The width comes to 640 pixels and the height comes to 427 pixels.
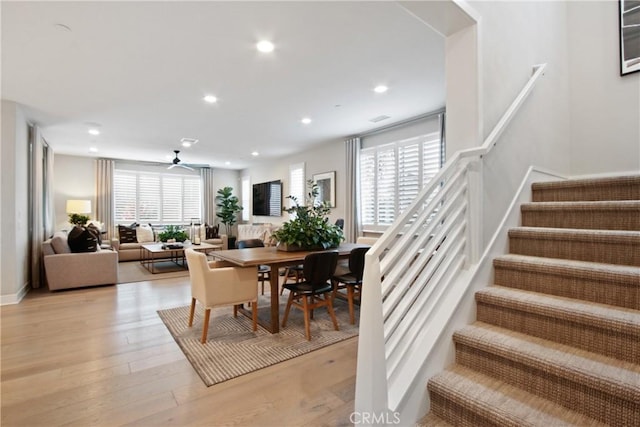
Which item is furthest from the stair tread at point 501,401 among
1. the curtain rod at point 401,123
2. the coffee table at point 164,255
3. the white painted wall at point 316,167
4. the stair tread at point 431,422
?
the coffee table at point 164,255

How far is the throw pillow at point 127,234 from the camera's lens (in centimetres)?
779

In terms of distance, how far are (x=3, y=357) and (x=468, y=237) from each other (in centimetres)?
374

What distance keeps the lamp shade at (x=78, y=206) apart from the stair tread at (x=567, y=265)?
338 inches

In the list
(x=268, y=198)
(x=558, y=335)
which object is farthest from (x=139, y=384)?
(x=268, y=198)

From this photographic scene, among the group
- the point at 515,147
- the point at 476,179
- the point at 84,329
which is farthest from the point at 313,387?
the point at 84,329

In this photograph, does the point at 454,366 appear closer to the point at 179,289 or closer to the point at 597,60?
the point at 597,60

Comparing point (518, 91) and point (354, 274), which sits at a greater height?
point (518, 91)

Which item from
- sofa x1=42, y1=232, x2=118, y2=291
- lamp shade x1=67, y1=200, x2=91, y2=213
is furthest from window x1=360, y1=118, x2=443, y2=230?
lamp shade x1=67, y1=200, x2=91, y2=213

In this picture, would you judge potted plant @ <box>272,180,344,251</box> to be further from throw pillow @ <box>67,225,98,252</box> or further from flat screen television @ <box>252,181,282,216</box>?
flat screen television @ <box>252,181,282,216</box>

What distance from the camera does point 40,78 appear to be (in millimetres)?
3305

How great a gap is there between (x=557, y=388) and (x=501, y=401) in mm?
236

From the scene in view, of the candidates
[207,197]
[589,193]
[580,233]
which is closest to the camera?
[580,233]

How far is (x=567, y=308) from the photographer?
1.48 m

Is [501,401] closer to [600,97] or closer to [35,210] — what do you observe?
[600,97]
